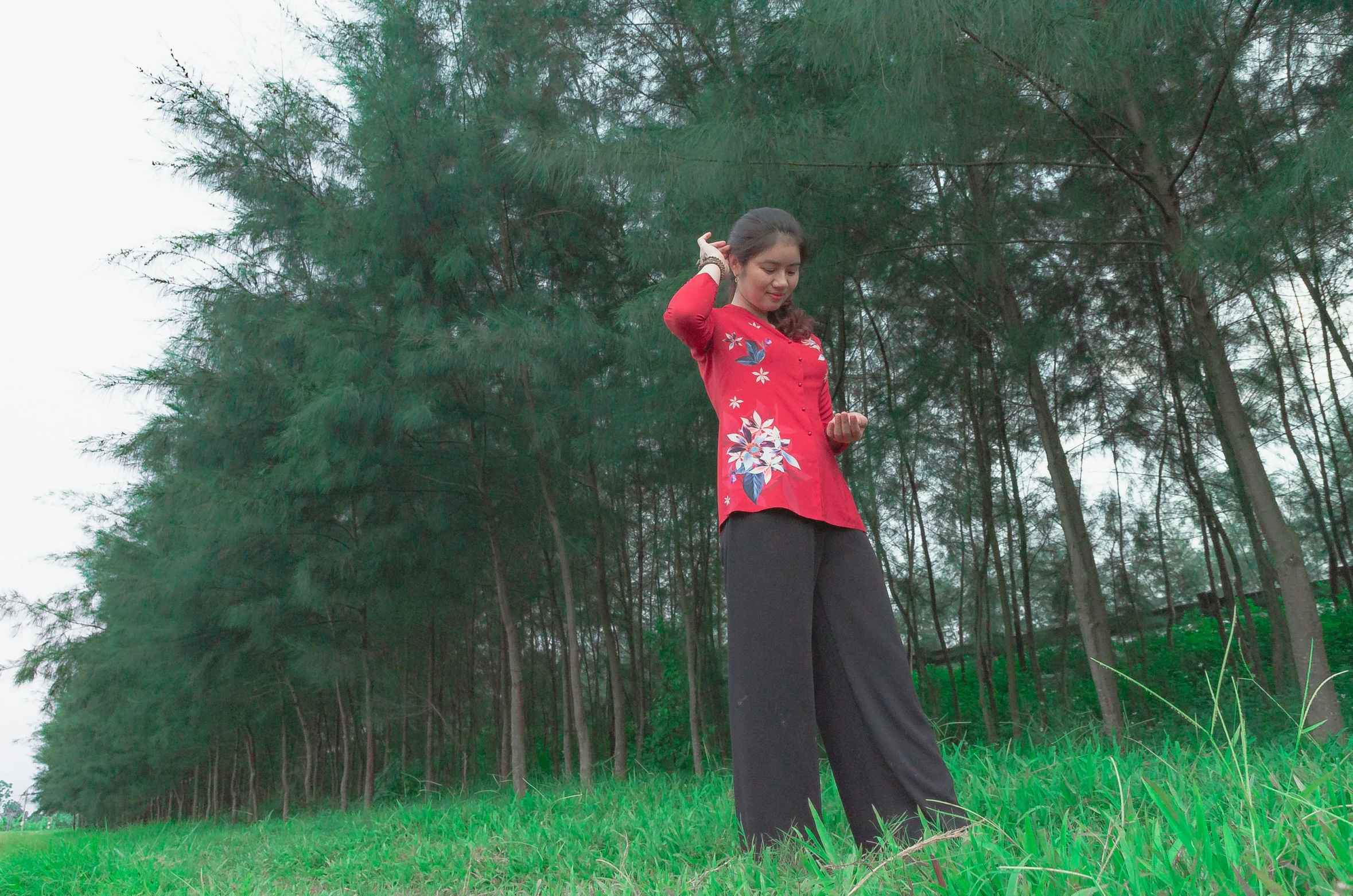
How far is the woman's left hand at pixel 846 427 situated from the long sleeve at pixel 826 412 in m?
0.03

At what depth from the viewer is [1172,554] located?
7.82m

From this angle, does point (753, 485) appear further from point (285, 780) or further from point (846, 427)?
point (285, 780)

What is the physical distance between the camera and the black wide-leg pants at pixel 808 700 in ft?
4.93

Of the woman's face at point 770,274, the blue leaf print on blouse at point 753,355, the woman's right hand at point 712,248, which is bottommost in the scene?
the blue leaf print on blouse at point 753,355

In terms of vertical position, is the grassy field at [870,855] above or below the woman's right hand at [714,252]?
below

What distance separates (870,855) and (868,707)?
0.31 meters

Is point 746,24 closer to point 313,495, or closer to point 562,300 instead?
point 562,300

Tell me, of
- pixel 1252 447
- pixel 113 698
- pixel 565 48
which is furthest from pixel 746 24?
pixel 113 698

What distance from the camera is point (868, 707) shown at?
1.55 meters

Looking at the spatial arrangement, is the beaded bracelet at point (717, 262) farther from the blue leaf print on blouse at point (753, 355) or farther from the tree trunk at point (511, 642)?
the tree trunk at point (511, 642)

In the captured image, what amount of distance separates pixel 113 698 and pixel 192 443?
21.0 ft

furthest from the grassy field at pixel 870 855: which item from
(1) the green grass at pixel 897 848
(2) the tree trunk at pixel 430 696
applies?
(2) the tree trunk at pixel 430 696

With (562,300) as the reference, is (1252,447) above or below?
below

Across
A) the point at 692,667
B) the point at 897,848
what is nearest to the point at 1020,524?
the point at 692,667
